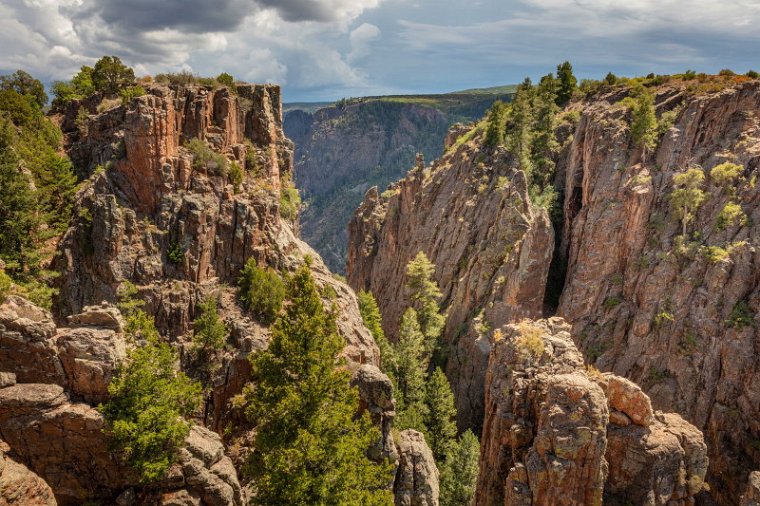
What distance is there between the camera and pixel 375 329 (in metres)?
52.8

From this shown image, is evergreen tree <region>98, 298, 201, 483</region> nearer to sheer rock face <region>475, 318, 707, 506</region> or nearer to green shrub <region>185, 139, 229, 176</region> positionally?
sheer rock face <region>475, 318, 707, 506</region>

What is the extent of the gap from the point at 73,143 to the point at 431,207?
5181 centimetres

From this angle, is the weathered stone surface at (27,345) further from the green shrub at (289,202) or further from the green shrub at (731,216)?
the green shrub at (731,216)

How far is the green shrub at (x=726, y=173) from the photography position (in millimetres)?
45812

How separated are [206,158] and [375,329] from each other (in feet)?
85.0

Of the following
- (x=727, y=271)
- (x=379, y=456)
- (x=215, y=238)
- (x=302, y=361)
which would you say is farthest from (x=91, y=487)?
(x=727, y=271)

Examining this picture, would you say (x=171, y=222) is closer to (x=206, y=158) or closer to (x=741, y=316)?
(x=206, y=158)

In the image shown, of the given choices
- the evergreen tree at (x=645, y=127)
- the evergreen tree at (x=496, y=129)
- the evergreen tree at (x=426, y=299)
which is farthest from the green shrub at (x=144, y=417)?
the evergreen tree at (x=496, y=129)

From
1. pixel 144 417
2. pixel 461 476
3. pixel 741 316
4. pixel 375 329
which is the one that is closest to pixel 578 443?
pixel 144 417

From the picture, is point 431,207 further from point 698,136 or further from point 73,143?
point 73,143

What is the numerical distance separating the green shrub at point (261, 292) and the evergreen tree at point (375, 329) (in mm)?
14574

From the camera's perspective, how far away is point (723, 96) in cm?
5062

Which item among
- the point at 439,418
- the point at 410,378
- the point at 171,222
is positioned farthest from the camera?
the point at 410,378

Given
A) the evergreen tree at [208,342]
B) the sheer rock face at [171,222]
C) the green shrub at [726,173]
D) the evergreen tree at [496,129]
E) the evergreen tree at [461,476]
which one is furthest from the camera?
the evergreen tree at [496,129]
